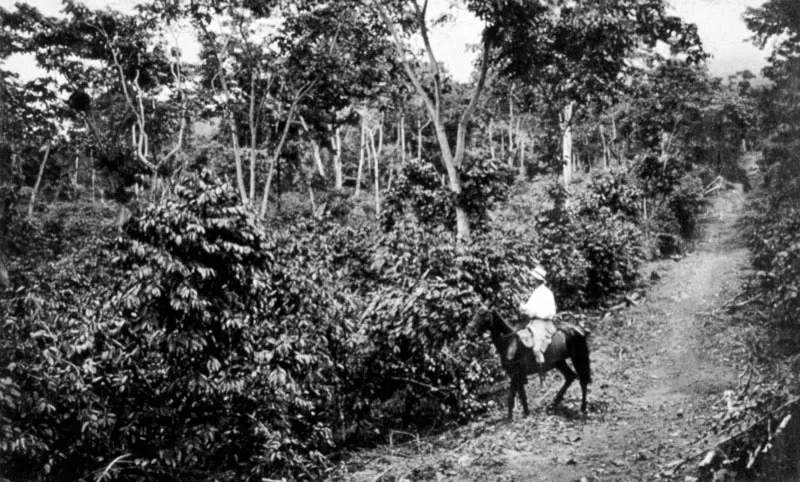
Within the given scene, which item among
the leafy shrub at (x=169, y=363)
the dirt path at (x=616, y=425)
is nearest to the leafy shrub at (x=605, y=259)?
the dirt path at (x=616, y=425)

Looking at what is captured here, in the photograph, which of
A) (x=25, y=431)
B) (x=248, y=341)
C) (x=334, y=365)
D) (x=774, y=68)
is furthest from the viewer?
(x=774, y=68)

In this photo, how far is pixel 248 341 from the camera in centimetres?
654

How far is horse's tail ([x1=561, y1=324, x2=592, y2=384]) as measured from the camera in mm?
8008

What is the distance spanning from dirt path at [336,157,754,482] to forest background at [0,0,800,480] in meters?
1.10

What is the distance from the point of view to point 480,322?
26.1 feet

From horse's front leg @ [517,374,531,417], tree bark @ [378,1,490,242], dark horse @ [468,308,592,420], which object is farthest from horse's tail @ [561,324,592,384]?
tree bark @ [378,1,490,242]

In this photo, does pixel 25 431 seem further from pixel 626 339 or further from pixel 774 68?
pixel 774 68

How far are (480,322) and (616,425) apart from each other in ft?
7.13

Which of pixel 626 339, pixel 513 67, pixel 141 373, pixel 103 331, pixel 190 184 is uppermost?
pixel 513 67

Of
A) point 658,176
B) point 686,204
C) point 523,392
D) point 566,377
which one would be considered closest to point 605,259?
point 566,377

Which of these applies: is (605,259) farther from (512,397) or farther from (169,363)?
(169,363)

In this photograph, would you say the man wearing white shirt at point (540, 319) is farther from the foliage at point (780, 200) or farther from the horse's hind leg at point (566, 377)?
the foliage at point (780, 200)

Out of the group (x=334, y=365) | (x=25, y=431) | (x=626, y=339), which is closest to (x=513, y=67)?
(x=626, y=339)

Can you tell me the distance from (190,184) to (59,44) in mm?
13543
